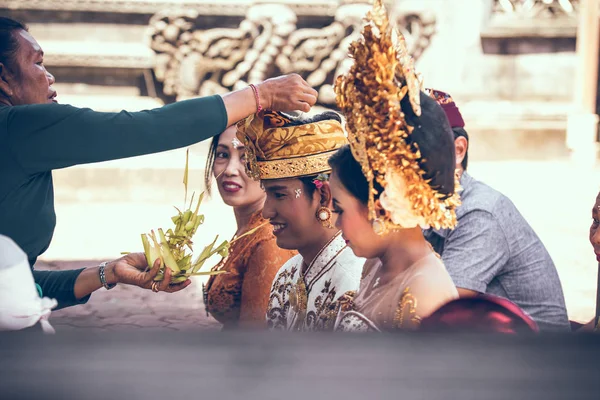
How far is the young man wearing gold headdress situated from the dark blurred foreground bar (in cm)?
157

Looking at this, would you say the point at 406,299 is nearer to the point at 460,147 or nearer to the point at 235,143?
the point at 460,147

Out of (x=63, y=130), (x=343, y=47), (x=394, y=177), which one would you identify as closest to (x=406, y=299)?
(x=394, y=177)

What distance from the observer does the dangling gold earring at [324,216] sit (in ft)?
8.93

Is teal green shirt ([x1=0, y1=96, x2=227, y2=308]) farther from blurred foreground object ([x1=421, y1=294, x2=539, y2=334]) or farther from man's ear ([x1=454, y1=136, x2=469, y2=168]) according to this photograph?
man's ear ([x1=454, y1=136, x2=469, y2=168])

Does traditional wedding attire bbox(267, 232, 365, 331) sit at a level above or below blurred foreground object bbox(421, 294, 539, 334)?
below

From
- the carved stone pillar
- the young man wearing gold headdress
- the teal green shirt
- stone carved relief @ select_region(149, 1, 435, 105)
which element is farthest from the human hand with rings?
the carved stone pillar

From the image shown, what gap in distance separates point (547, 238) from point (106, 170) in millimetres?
4789

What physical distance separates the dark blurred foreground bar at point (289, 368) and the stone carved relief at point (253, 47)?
8575mm

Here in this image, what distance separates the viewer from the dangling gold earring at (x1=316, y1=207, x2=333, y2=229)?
2.72m

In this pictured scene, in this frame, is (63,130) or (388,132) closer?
(388,132)

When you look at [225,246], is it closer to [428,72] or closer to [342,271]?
[342,271]

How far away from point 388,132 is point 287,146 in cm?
76

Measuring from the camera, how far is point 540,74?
32.3 ft

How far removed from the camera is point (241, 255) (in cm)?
322
